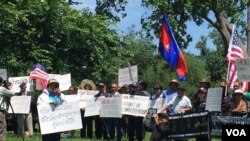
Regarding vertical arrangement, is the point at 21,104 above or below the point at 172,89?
below

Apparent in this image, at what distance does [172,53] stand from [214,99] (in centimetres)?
239

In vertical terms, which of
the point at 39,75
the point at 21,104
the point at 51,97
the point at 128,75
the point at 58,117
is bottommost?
the point at 58,117

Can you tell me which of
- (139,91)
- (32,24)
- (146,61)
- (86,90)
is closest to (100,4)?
(32,24)

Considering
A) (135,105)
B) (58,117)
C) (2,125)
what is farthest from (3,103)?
(135,105)

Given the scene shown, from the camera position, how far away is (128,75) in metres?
18.1

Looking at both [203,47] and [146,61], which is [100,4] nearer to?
[146,61]

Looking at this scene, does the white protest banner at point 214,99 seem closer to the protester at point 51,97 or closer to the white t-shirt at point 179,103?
the white t-shirt at point 179,103

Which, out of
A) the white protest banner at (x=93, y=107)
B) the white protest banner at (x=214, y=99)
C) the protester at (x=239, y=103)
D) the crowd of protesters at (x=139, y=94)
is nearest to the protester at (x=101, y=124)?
the crowd of protesters at (x=139, y=94)

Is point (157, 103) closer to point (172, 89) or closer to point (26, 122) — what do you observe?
point (172, 89)

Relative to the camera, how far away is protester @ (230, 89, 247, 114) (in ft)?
42.7

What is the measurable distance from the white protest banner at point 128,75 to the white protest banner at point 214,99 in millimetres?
4037

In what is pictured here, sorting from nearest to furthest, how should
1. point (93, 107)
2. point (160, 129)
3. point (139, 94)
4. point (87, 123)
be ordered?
point (160, 129) → point (139, 94) → point (93, 107) → point (87, 123)

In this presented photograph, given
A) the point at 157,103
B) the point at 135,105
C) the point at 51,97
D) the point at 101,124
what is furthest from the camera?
the point at 101,124

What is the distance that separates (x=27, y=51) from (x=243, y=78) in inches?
703
